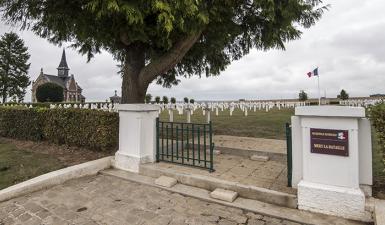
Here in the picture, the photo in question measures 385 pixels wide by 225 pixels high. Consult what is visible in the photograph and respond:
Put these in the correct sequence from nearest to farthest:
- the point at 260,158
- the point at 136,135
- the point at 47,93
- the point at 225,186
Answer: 1. the point at 225,186
2. the point at 136,135
3. the point at 260,158
4. the point at 47,93

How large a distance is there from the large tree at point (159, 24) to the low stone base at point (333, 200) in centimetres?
397

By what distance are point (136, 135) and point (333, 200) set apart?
4230 mm

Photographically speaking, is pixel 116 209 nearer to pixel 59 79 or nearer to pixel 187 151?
pixel 187 151

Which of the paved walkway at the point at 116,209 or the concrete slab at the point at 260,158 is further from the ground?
the concrete slab at the point at 260,158

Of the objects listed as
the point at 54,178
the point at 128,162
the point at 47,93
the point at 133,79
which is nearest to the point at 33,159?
the point at 54,178

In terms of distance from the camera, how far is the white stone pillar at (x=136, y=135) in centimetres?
591

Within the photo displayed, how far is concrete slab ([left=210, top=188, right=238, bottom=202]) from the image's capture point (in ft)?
13.8

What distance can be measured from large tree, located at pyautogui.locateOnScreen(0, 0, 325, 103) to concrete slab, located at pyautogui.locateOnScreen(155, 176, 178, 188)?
313 cm

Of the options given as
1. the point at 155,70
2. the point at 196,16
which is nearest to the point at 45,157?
the point at 155,70

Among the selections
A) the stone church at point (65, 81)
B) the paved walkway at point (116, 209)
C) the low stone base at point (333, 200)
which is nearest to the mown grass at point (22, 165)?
the paved walkway at point (116, 209)

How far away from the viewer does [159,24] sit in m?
5.75

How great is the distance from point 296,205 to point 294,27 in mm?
6678

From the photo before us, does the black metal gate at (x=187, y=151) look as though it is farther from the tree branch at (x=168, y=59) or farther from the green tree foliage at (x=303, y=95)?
the green tree foliage at (x=303, y=95)

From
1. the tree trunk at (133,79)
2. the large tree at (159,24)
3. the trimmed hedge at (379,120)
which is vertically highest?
the large tree at (159,24)
